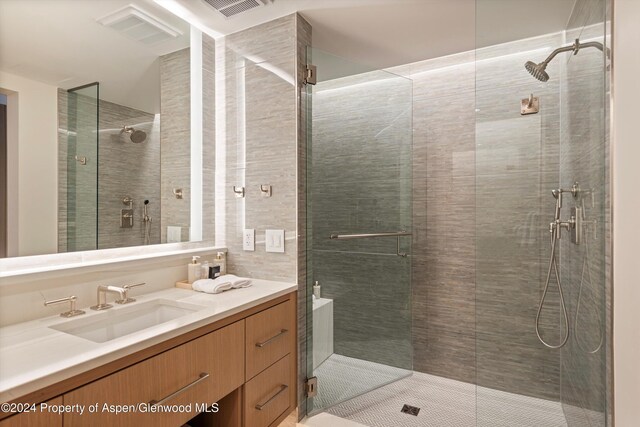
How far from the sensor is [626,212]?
123 centimetres

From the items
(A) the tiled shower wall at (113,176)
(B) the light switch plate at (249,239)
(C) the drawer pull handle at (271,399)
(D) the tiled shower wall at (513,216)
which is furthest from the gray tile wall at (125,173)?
(D) the tiled shower wall at (513,216)

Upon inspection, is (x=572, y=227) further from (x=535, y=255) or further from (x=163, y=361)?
(x=163, y=361)

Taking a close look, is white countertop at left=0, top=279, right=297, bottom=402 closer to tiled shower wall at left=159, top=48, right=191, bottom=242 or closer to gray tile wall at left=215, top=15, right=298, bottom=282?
gray tile wall at left=215, top=15, right=298, bottom=282

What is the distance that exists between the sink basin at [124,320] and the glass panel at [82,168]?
36 centimetres

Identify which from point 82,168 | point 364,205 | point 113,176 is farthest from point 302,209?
point 82,168

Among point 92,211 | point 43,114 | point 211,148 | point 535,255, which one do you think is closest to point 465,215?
point 535,255

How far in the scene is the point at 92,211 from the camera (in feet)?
5.26

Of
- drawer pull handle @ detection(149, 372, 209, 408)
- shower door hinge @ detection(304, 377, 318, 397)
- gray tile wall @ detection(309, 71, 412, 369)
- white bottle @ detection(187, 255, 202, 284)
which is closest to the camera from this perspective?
drawer pull handle @ detection(149, 372, 209, 408)

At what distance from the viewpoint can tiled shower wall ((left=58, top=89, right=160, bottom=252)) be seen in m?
1.48

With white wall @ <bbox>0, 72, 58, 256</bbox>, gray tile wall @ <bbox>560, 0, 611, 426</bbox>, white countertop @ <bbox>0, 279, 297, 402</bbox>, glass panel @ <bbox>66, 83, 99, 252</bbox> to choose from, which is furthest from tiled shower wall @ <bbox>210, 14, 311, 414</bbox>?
gray tile wall @ <bbox>560, 0, 611, 426</bbox>

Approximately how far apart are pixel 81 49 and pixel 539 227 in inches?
91.5

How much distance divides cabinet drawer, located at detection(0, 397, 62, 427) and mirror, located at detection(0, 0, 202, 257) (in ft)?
2.45

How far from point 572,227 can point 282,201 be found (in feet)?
4.84

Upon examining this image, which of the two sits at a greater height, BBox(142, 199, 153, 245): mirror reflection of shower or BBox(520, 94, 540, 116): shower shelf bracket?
BBox(520, 94, 540, 116): shower shelf bracket
